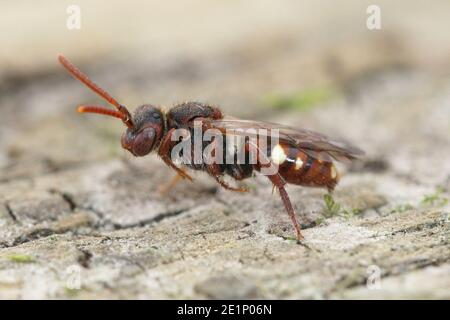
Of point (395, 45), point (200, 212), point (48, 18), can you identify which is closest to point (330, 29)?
point (395, 45)

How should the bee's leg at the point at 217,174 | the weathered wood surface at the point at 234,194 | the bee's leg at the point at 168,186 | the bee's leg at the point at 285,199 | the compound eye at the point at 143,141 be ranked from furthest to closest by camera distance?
the bee's leg at the point at 168,186, the bee's leg at the point at 217,174, the compound eye at the point at 143,141, the bee's leg at the point at 285,199, the weathered wood surface at the point at 234,194

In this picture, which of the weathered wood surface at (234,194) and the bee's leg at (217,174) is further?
the bee's leg at (217,174)

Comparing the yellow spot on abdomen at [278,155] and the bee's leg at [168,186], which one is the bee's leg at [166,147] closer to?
the bee's leg at [168,186]

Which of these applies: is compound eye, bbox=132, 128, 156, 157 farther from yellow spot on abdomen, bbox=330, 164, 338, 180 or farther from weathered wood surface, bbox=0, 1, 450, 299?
yellow spot on abdomen, bbox=330, 164, 338, 180

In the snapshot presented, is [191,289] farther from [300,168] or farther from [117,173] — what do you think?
[117,173]

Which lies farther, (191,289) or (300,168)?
(300,168)

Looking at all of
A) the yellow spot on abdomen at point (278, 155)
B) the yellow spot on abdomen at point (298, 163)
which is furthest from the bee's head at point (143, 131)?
the yellow spot on abdomen at point (298, 163)

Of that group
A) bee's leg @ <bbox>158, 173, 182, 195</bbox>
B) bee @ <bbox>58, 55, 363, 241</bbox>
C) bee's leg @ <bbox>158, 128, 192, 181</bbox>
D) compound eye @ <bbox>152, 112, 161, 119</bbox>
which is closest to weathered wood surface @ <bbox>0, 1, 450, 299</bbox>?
bee's leg @ <bbox>158, 173, 182, 195</bbox>
